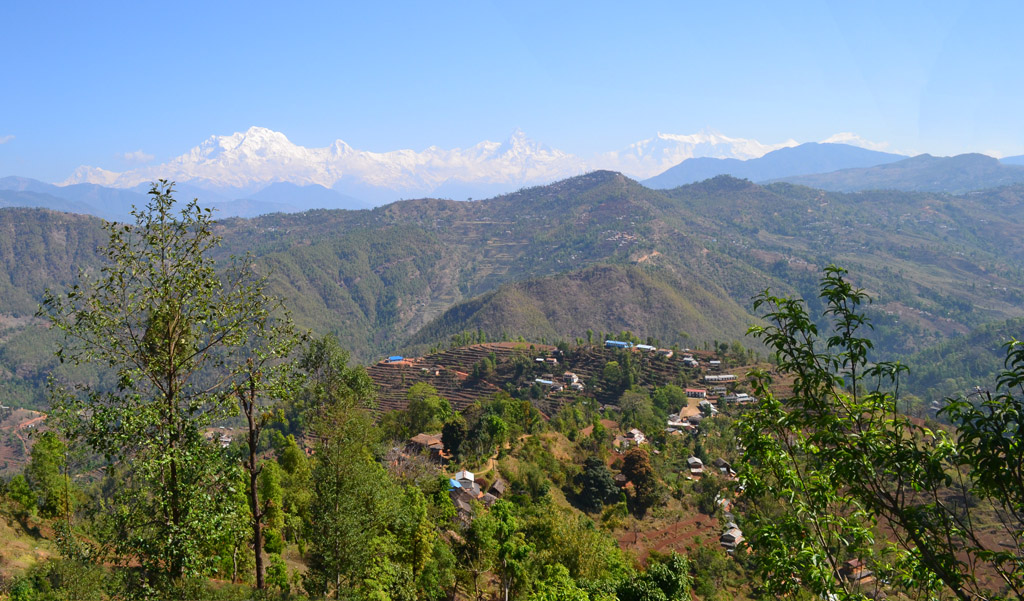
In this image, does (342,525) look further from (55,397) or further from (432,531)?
(55,397)

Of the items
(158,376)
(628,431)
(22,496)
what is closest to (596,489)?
(628,431)

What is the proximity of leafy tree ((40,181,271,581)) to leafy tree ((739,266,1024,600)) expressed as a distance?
26.7 feet

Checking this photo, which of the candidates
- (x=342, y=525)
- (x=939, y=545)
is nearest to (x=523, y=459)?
(x=342, y=525)

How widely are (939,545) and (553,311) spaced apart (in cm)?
17311

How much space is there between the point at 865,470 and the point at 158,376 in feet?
33.4

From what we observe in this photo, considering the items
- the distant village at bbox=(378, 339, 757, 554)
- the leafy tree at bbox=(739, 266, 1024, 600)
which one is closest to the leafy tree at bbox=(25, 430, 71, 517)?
the distant village at bbox=(378, 339, 757, 554)

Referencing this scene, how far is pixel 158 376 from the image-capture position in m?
8.84

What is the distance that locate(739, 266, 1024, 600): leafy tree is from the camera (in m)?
5.21

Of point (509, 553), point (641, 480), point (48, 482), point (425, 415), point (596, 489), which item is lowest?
point (596, 489)

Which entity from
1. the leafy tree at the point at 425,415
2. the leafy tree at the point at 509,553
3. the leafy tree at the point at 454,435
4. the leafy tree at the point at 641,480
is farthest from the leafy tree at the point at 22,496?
the leafy tree at the point at 641,480

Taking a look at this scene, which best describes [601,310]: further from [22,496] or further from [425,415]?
[22,496]

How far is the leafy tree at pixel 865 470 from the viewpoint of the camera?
5215mm

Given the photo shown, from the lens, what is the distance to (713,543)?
37469 millimetres

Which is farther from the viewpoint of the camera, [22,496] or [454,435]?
[454,435]
